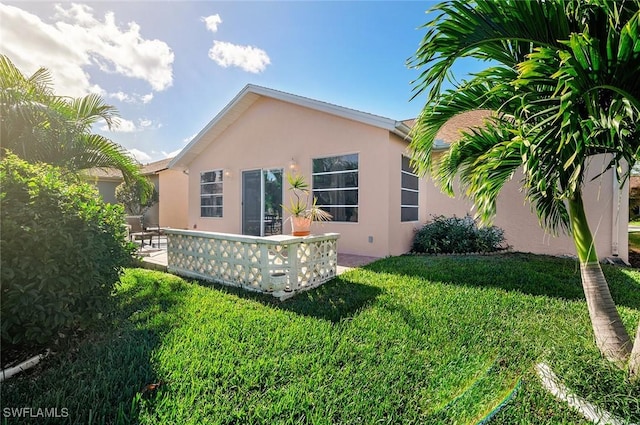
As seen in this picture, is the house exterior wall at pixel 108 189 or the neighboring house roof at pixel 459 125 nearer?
the neighboring house roof at pixel 459 125

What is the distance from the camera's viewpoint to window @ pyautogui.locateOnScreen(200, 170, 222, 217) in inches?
465

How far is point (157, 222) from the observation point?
61.5 feet

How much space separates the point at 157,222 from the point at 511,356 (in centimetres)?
2015

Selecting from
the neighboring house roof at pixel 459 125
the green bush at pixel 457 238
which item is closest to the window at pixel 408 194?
the green bush at pixel 457 238

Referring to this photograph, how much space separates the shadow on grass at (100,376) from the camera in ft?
7.58

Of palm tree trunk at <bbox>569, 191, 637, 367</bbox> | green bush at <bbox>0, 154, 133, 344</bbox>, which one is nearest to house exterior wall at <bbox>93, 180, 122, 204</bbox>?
green bush at <bbox>0, 154, 133, 344</bbox>

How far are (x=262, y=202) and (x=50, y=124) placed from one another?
6.00 meters

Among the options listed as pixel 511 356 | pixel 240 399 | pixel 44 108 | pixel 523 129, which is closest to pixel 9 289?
pixel 240 399

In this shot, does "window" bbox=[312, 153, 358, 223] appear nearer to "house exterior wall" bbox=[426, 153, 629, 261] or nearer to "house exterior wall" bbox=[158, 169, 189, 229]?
"house exterior wall" bbox=[426, 153, 629, 261]

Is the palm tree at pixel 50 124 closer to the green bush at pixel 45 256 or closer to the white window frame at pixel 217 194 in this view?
the green bush at pixel 45 256

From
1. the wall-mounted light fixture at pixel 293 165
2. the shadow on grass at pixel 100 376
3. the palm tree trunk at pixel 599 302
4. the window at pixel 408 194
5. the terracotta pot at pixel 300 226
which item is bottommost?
the shadow on grass at pixel 100 376

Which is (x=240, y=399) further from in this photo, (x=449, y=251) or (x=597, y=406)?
(x=449, y=251)

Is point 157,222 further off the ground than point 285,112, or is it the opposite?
point 285,112

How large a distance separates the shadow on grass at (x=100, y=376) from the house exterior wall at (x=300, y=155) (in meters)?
5.61
